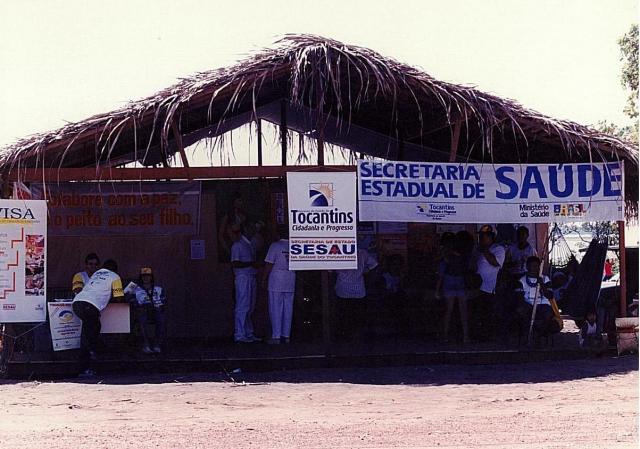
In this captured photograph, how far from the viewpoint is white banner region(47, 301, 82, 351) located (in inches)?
457

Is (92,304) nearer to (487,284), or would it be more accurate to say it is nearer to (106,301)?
(106,301)

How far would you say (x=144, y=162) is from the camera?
564 inches

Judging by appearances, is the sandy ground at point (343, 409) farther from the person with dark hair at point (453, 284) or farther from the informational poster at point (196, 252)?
the informational poster at point (196, 252)

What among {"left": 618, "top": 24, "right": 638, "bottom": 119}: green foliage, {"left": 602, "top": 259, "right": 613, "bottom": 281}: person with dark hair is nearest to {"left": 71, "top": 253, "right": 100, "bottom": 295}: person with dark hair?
{"left": 602, "top": 259, "right": 613, "bottom": 281}: person with dark hair

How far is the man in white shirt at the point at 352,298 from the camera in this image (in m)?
13.1

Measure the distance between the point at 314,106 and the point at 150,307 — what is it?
3.46m

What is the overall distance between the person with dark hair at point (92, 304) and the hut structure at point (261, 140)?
1.31 metres

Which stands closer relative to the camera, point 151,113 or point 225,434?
point 225,434

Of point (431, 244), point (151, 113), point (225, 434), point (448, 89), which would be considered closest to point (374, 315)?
point (431, 244)

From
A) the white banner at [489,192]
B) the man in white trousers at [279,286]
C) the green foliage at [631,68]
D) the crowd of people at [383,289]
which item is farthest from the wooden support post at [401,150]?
the green foliage at [631,68]

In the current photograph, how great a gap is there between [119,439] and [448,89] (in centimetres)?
625

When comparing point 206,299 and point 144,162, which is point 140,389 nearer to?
point 206,299

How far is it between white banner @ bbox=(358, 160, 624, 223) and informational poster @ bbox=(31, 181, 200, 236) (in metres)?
3.11

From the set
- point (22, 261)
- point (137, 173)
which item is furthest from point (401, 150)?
point (22, 261)
